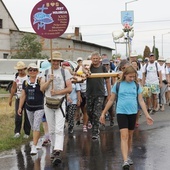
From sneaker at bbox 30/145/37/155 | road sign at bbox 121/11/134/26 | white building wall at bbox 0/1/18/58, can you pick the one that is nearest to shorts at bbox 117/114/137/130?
sneaker at bbox 30/145/37/155

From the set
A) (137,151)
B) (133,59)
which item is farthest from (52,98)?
(133,59)

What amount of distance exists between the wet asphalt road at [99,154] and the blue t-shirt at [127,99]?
909 mm

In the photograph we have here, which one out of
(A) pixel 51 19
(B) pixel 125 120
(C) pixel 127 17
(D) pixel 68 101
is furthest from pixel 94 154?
(C) pixel 127 17

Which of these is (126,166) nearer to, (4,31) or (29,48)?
(29,48)

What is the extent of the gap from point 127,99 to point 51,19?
7.86 feet

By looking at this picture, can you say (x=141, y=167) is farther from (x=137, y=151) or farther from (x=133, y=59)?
(x=133, y=59)

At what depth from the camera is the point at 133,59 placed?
42.7 ft

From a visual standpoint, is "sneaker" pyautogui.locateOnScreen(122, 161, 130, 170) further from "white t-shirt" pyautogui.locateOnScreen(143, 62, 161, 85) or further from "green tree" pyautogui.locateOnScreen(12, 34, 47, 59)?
"green tree" pyautogui.locateOnScreen(12, 34, 47, 59)

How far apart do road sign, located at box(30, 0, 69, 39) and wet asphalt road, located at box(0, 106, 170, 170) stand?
2.29 metres

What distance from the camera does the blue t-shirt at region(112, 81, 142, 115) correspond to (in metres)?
6.96

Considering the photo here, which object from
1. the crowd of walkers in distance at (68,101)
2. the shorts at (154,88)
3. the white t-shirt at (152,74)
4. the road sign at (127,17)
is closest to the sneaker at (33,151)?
the crowd of walkers in distance at (68,101)

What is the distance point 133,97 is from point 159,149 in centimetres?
172

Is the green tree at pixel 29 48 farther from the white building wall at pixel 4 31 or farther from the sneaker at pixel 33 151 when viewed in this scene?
the sneaker at pixel 33 151

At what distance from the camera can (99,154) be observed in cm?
793
